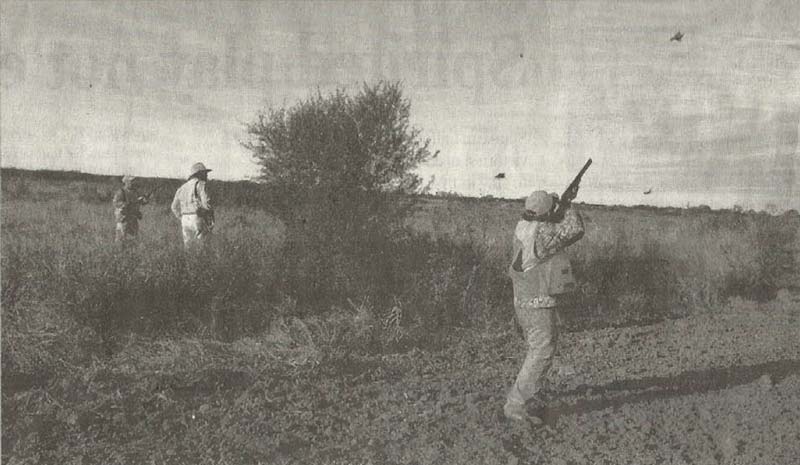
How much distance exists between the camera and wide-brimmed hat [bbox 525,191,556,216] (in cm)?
438

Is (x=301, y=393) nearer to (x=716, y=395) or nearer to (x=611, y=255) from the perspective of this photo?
(x=716, y=395)

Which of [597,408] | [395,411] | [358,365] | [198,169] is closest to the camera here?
[395,411]

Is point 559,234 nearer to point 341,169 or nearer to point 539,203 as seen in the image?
point 539,203

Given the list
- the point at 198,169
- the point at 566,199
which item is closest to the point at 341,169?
the point at 198,169

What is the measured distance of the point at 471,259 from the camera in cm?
804

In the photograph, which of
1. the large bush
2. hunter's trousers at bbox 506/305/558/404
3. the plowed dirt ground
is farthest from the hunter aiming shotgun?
the large bush

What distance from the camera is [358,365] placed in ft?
18.3

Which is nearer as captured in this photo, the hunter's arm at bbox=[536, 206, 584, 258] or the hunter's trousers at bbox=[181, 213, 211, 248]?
the hunter's arm at bbox=[536, 206, 584, 258]

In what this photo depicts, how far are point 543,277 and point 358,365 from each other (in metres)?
1.99

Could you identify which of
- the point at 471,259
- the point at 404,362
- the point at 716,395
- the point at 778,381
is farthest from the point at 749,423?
the point at 471,259

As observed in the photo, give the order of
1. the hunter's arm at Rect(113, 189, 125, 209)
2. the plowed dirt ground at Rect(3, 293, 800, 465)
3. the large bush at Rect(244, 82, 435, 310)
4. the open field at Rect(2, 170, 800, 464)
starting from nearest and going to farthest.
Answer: the plowed dirt ground at Rect(3, 293, 800, 465), the open field at Rect(2, 170, 800, 464), the large bush at Rect(244, 82, 435, 310), the hunter's arm at Rect(113, 189, 125, 209)

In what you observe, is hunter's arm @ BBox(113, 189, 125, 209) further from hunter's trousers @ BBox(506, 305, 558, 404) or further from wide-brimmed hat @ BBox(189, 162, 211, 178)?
hunter's trousers @ BBox(506, 305, 558, 404)

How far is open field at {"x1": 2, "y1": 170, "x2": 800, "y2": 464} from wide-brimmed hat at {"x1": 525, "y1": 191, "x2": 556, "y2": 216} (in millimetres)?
1433

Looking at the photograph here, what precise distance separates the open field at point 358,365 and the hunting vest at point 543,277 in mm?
896
